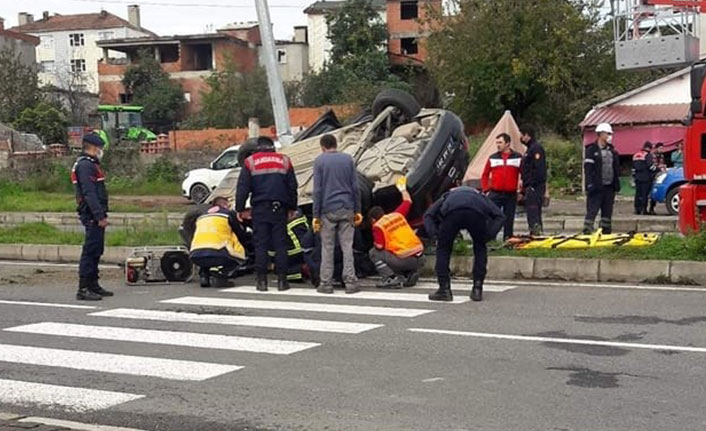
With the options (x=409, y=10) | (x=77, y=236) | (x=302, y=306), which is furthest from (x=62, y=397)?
(x=409, y=10)

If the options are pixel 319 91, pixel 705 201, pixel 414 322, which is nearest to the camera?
pixel 414 322

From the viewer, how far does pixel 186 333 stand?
9320 mm

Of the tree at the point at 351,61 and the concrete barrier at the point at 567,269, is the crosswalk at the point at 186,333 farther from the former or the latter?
the tree at the point at 351,61

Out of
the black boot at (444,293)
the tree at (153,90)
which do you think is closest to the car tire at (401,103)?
the black boot at (444,293)

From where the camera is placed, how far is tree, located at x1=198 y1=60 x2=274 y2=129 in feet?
169

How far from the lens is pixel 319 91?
5469 centimetres

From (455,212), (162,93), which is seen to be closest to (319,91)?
(162,93)

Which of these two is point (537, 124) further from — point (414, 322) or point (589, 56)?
point (414, 322)

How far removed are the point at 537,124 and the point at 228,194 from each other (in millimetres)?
30320

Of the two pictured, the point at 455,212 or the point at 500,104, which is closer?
the point at 455,212

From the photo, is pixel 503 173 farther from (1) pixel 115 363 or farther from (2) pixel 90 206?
(1) pixel 115 363

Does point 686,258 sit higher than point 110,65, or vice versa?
point 110,65

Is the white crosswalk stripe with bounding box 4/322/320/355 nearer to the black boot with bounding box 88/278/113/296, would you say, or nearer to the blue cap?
the black boot with bounding box 88/278/113/296

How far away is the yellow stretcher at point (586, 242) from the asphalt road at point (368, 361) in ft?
5.77
